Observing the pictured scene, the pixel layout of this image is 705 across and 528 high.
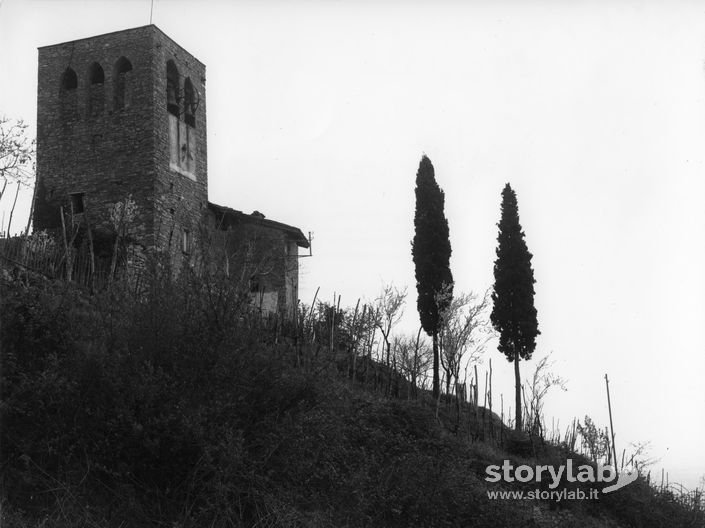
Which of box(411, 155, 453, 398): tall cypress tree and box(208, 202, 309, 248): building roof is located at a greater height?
box(208, 202, 309, 248): building roof

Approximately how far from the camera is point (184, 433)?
448 inches

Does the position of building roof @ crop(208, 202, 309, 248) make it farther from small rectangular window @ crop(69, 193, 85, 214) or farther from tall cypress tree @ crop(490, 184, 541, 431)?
tall cypress tree @ crop(490, 184, 541, 431)

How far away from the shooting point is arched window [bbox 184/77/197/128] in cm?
2695

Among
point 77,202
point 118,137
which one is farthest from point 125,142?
point 77,202

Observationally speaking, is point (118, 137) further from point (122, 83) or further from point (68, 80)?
point (68, 80)

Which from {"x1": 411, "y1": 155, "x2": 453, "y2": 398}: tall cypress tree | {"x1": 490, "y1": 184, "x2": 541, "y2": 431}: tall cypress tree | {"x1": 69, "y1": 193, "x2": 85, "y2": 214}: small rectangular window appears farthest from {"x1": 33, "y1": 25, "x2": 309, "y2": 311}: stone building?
{"x1": 490, "y1": 184, "x2": 541, "y2": 431}: tall cypress tree

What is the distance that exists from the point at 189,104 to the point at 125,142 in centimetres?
304

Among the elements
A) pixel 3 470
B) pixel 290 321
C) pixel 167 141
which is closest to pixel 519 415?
pixel 290 321

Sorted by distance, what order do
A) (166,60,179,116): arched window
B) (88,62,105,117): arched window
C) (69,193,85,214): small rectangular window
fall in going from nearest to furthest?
(69,193,85,214): small rectangular window → (88,62,105,117): arched window → (166,60,179,116): arched window

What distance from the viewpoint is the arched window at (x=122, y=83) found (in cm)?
2508

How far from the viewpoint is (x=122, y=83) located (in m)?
25.3

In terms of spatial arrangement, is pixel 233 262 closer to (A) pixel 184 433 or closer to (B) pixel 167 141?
(B) pixel 167 141

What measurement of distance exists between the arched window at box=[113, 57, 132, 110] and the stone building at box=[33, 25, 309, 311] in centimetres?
3

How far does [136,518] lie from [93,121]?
16900mm
